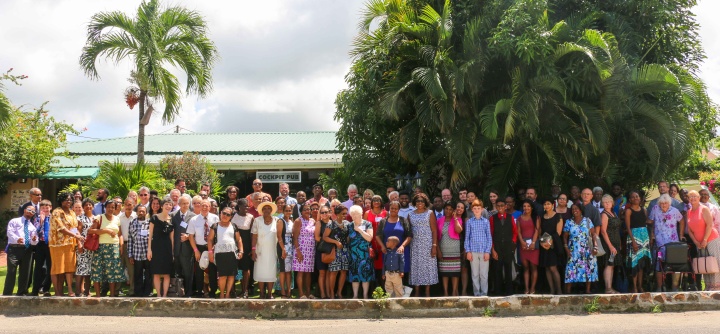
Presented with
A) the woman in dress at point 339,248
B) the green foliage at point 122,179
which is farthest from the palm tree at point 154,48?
the woman in dress at point 339,248

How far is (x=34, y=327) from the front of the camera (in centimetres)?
777

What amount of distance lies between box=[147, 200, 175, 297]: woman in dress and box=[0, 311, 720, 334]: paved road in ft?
3.28

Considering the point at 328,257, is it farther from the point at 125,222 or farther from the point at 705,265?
the point at 705,265

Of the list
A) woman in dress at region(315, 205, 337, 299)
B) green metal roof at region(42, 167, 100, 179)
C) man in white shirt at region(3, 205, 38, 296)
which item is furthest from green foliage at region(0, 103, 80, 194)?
woman in dress at region(315, 205, 337, 299)

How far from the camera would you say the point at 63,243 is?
366 inches

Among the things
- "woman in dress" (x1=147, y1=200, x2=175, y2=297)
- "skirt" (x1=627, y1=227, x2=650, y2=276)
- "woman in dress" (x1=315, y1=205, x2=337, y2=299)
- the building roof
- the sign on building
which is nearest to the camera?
"woman in dress" (x1=147, y1=200, x2=175, y2=297)

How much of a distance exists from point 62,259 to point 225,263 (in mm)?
2425

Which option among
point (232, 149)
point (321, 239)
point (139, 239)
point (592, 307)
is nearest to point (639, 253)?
point (592, 307)

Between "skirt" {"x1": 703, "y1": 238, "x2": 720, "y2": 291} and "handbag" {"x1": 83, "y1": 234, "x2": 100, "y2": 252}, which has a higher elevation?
"handbag" {"x1": 83, "y1": 234, "x2": 100, "y2": 252}

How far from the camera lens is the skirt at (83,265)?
371 inches

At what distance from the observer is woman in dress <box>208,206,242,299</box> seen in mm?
9102

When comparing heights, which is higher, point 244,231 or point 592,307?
point 244,231

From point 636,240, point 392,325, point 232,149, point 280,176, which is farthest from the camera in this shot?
point 232,149

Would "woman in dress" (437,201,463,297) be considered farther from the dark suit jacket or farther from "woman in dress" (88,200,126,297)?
"woman in dress" (88,200,126,297)
